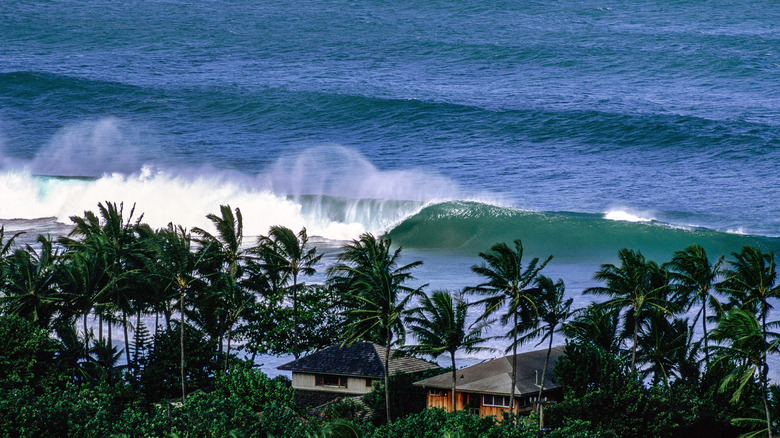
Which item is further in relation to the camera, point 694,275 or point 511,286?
point 694,275

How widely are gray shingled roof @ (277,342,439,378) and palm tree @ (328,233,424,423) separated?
1.99 feet

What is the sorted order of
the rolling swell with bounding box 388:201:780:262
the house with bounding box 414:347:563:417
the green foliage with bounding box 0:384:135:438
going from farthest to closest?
the rolling swell with bounding box 388:201:780:262
the house with bounding box 414:347:563:417
the green foliage with bounding box 0:384:135:438

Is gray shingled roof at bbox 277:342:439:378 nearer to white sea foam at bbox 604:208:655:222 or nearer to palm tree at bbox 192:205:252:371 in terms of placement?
palm tree at bbox 192:205:252:371

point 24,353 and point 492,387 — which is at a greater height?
point 24,353

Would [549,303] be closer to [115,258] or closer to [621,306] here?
[621,306]

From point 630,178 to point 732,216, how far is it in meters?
9.06

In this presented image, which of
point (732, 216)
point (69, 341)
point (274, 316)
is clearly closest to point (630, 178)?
point (732, 216)

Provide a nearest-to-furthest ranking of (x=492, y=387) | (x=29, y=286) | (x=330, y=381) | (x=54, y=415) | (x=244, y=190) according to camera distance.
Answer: (x=54, y=415) < (x=492, y=387) < (x=29, y=286) < (x=330, y=381) < (x=244, y=190)

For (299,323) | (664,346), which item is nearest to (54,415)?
(299,323)

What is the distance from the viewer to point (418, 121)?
81.8 m

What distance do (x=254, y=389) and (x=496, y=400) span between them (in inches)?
315

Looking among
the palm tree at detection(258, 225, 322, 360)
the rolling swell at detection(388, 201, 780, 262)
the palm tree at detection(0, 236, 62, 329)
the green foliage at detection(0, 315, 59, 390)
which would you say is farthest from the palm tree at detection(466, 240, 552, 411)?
the rolling swell at detection(388, 201, 780, 262)

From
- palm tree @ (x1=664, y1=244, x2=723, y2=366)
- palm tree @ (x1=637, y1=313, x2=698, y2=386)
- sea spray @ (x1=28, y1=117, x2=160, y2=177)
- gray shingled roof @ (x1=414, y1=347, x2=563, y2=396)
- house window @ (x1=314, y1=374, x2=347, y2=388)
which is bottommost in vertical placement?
house window @ (x1=314, y1=374, x2=347, y2=388)

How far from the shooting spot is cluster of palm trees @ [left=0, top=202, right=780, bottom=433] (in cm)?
3375
